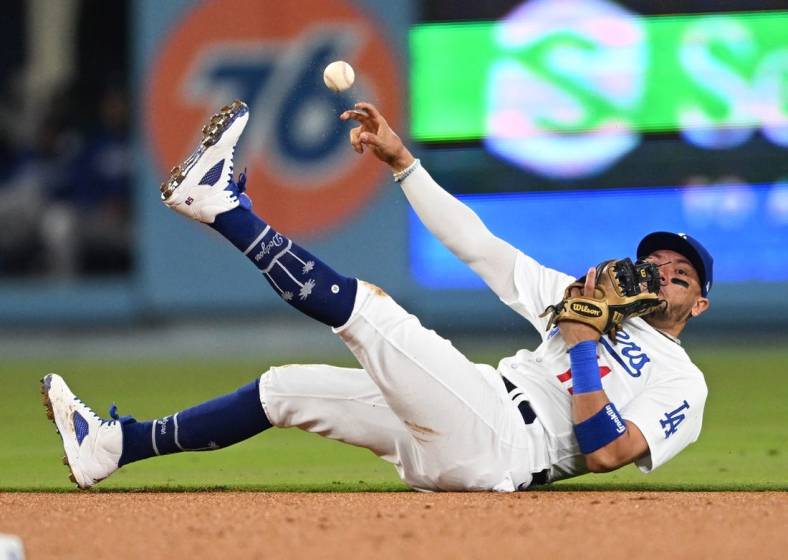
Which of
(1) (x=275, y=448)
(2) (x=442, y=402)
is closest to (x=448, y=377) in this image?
(2) (x=442, y=402)

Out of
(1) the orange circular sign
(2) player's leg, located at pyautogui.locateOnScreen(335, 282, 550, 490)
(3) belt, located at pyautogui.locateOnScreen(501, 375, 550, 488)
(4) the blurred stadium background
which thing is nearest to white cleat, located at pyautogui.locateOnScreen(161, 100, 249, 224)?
(2) player's leg, located at pyautogui.locateOnScreen(335, 282, 550, 490)

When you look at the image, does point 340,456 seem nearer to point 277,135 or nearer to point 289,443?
point 289,443

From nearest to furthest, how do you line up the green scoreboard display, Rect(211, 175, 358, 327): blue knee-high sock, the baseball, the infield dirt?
the infield dirt < Rect(211, 175, 358, 327): blue knee-high sock < the baseball < the green scoreboard display

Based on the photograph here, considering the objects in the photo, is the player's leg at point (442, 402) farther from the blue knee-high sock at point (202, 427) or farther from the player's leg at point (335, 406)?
the blue knee-high sock at point (202, 427)

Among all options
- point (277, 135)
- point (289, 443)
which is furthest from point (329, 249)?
point (289, 443)

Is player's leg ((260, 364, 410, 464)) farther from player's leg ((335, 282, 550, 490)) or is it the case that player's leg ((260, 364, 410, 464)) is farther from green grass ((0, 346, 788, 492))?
green grass ((0, 346, 788, 492))

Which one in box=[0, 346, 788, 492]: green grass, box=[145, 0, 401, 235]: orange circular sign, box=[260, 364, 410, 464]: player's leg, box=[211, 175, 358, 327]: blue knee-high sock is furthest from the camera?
box=[145, 0, 401, 235]: orange circular sign

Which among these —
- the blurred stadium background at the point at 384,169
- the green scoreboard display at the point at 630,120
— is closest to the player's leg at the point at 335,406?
the blurred stadium background at the point at 384,169
